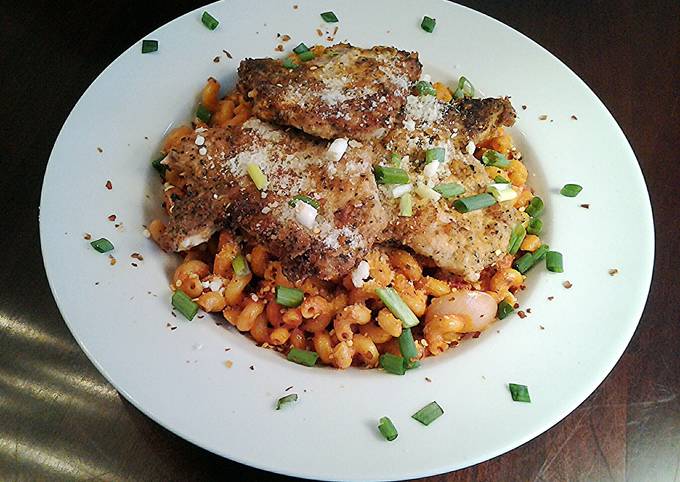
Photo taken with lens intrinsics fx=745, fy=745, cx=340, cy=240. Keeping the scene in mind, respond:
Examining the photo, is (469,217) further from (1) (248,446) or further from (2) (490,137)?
(1) (248,446)

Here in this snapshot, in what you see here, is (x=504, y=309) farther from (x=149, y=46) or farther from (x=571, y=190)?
(x=149, y=46)

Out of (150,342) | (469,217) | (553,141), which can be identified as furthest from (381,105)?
(150,342)

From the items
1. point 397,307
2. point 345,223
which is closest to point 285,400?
point 397,307

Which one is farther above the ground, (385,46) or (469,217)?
(385,46)

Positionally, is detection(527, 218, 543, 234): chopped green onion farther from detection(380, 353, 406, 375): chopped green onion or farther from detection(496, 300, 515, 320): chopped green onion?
detection(380, 353, 406, 375): chopped green onion

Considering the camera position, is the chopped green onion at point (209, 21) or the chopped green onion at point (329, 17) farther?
the chopped green onion at point (329, 17)

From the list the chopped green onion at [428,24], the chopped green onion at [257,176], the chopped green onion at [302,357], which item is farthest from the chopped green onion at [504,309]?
the chopped green onion at [428,24]

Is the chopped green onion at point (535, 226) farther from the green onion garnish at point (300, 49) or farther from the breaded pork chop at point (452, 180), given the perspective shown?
the green onion garnish at point (300, 49)
